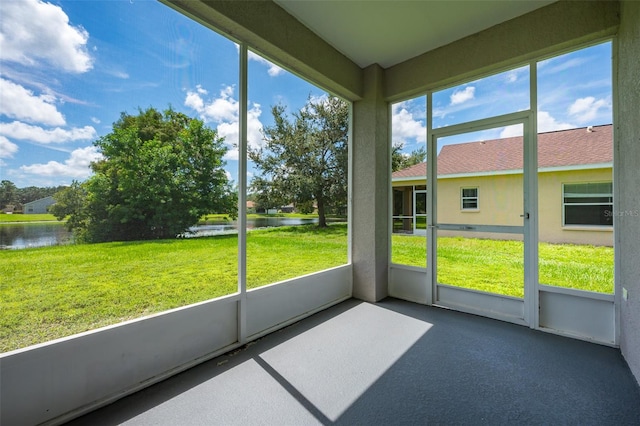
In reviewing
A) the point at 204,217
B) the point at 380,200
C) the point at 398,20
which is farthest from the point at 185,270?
the point at 398,20

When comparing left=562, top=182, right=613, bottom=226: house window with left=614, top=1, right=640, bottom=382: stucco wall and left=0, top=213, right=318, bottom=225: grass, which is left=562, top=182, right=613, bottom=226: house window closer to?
left=614, top=1, right=640, bottom=382: stucco wall

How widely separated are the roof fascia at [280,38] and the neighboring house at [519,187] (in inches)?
57.1

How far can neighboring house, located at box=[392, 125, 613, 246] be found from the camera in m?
2.50

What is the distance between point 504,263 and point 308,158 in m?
2.57

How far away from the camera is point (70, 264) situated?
175 cm

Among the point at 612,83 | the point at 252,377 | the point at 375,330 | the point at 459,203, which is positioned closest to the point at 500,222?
the point at 459,203

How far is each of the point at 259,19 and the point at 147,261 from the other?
221 cm

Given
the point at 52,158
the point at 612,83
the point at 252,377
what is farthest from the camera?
the point at 612,83

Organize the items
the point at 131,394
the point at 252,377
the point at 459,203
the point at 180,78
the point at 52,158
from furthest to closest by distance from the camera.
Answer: the point at 459,203 → the point at 180,78 → the point at 252,377 → the point at 131,394 → the point at 52,158

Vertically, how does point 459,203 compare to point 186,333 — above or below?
above

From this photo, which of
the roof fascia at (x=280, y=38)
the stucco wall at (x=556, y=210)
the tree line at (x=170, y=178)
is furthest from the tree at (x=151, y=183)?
the stucco wall at (x=556, y=210)

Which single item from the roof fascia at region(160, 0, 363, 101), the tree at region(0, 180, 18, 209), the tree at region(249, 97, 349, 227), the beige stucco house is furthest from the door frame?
the tree at region(0, 180, 18, 209)

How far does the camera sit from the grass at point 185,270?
62.6 inches

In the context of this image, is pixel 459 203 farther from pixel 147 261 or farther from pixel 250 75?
pixel 147 261
